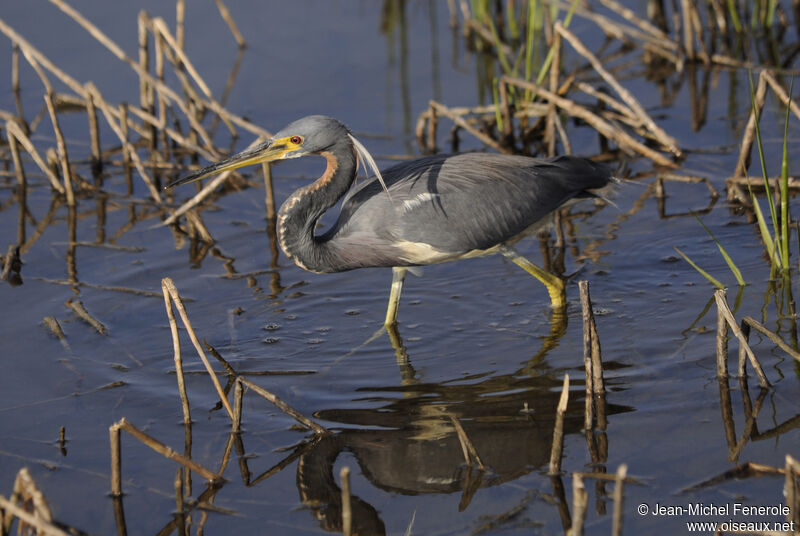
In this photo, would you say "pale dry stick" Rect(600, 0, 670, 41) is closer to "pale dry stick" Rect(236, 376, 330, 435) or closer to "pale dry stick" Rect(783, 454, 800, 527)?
"pale dry stick" Rect(236, 376, 330, 435)

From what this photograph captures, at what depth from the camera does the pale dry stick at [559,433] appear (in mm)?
4078

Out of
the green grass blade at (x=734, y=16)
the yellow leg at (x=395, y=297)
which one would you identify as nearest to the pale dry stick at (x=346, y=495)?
the yellow leg at (x=395, y=297)

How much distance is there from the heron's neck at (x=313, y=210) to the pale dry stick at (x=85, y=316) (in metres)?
1.29

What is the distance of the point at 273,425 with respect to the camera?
16.9ft

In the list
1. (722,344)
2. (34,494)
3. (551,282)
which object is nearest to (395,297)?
(551,282)

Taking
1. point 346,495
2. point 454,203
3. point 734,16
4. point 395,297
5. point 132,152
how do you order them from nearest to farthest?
point 346,495, point 454,203, point 395,297, point 132,152, point 734,16

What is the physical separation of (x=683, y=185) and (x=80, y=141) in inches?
218

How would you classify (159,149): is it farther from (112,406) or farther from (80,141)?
(112,406)

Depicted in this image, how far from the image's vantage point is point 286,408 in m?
4.74

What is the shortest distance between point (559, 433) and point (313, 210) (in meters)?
2.52

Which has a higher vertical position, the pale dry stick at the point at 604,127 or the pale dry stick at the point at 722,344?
the pale dry stick at the point at 604,127

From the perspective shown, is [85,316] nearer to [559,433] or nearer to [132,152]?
[132,152]

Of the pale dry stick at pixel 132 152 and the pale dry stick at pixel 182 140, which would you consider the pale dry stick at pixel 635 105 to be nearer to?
the pale dry stick at pixel 182 140

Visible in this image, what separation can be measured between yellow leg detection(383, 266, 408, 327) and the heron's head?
0.97 m
